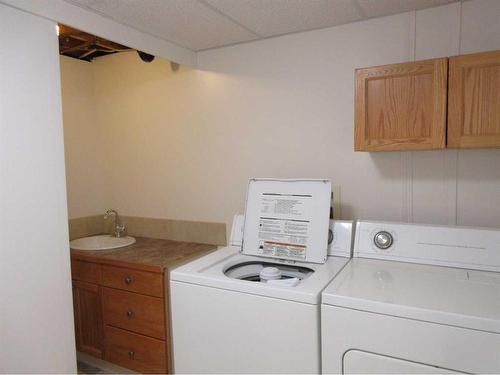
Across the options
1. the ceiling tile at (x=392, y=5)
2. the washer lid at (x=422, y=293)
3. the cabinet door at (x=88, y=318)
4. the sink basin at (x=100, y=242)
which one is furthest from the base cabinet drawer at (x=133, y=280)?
the ceiling tile at (x=392, y=5)

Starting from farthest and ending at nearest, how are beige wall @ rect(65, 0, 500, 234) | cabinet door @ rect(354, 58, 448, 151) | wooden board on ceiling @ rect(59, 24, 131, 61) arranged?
wooden board on ceiling @ rect(59, 24, 131, 61) → beige wall @ rect(65, 0, 500, 234) → cabinet door @ rect(354, 58, 448, 151)

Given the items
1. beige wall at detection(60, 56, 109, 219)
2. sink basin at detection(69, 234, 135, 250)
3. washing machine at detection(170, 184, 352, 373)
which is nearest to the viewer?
washing machine at detection(170, 184, 352, 373)

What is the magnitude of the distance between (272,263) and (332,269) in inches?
14.9

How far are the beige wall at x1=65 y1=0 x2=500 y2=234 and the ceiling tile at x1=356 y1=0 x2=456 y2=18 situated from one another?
0.04 meters

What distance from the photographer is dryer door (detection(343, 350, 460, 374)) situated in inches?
48.3

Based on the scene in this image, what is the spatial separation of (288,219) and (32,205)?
124 centimetres

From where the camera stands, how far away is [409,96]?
65.7 inches

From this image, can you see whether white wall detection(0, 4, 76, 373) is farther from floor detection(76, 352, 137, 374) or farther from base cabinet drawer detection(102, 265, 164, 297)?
floor detection(76, 352, 137, 374)

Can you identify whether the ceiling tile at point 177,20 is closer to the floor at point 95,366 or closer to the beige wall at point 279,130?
the beige wall at point 279,130

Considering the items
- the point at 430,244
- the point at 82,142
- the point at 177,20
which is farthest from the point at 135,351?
the point at 177,20

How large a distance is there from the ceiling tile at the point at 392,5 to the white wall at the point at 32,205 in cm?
152

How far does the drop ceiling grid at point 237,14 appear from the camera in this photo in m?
1.75

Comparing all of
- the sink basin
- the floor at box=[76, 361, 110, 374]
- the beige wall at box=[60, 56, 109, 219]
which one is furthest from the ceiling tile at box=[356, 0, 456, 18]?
the floor at box=[76, 361, 110, 374]

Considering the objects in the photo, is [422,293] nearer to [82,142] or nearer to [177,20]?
[177,20]
